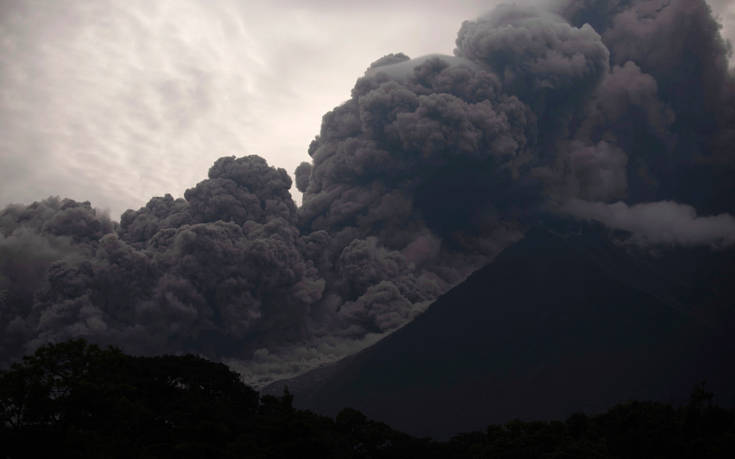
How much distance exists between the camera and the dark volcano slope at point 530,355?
9888 cm

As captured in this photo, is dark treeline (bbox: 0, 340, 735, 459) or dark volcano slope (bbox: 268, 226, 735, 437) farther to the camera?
dark volcano slope (bbox: 268, 226, 735, 437)

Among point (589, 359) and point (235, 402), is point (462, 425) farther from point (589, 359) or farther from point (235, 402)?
point (235, 402)

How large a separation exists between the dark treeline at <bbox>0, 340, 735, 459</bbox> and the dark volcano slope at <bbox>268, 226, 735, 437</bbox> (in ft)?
141

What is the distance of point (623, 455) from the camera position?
150ft

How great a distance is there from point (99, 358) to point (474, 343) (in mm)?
88515

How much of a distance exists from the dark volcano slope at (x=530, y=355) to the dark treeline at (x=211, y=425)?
43.0 m

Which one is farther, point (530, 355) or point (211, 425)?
point (530, 355)

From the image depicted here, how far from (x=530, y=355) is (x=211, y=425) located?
250 feet

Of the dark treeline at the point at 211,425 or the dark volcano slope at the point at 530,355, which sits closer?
the dark treeline at the point at 211,425

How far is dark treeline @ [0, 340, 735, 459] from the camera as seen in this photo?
28.5 m

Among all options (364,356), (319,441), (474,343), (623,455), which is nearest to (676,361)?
(474,343)

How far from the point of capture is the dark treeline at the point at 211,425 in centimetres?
2852

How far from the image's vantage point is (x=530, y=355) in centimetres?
10756

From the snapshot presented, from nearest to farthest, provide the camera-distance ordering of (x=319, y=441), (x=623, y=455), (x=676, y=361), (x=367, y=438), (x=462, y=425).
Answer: (x=319, y=441)
(x=623, y=455)
(x=367, y=438)
(x=462, y=425)
(x=676, y=361)
